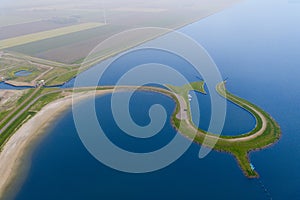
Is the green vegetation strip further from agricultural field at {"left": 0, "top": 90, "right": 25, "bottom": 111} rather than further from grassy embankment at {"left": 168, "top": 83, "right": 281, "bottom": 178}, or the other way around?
agricultural field at {"left": 0, "top": 90, "right": 25, "bottom": 111}

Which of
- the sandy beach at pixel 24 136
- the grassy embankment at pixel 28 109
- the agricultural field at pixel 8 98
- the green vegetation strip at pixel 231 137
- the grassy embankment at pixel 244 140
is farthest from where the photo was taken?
the agricultural field at pixel 8 98

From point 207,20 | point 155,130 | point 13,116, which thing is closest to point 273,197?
point 155,130

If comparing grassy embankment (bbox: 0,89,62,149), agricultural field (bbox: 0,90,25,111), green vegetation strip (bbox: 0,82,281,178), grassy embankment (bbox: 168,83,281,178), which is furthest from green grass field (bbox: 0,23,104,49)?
grassy embankment (bbox: 168,83,281,178)

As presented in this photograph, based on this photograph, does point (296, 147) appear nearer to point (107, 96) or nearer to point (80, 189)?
point (80, 189)

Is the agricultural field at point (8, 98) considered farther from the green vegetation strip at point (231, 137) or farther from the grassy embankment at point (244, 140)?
the grassy embankment at point (244, 140)

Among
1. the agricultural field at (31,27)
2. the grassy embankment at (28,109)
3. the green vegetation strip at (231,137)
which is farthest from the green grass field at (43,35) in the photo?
the green vegetation strip at (231,137)

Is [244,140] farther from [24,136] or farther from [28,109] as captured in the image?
[28,109]

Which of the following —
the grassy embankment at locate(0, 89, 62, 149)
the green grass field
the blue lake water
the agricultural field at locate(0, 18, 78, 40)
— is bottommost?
the blue lake water
